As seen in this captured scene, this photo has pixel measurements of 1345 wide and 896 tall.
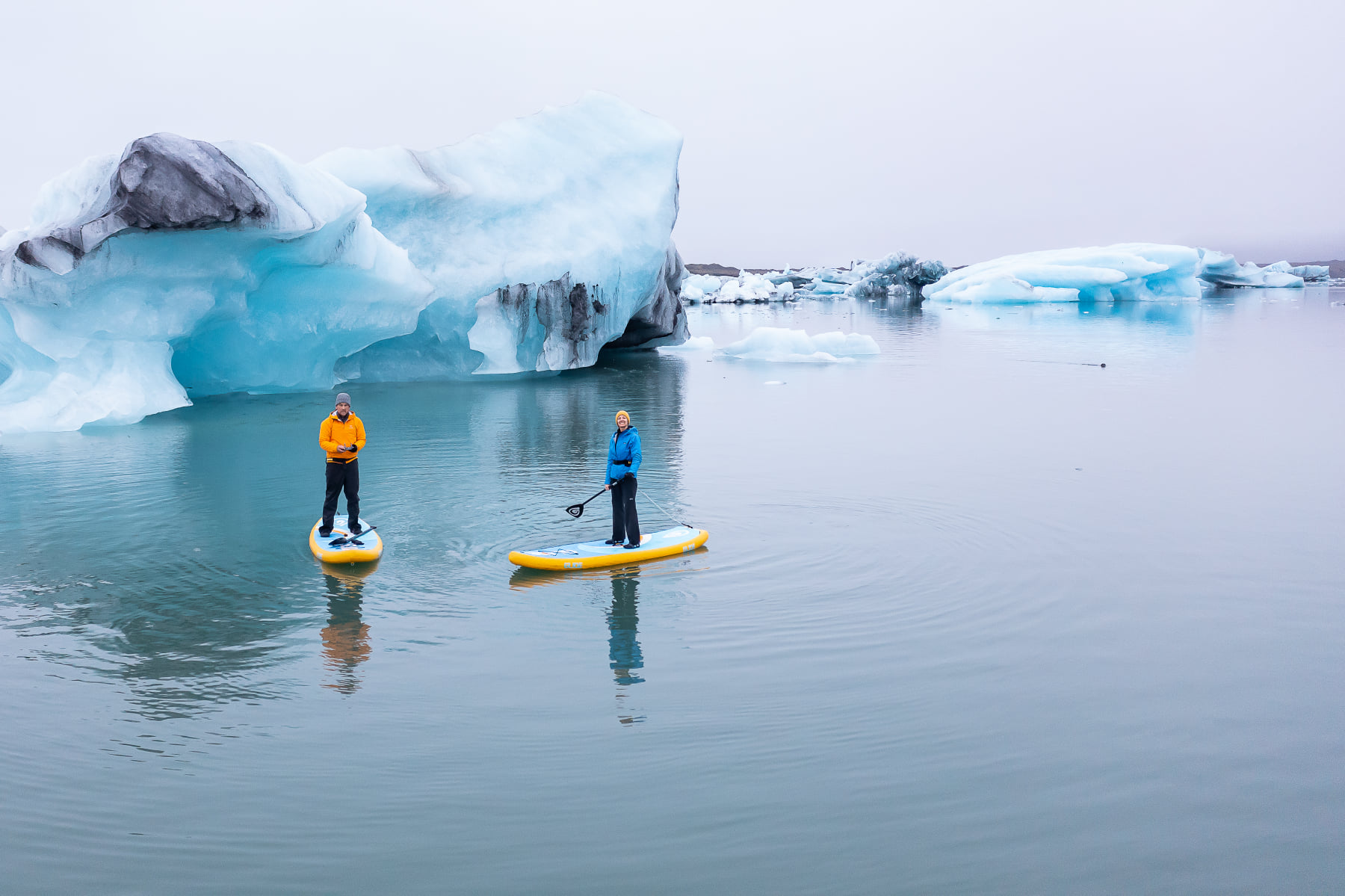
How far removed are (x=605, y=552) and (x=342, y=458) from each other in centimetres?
285

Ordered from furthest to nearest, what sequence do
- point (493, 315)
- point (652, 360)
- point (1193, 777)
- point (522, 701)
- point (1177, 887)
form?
point (652, 360) < point (493, 315) < point (522, 701) < point (1193, 777) < point (1177, 887)

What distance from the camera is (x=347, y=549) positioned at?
9.79 m

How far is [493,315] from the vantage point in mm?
25875

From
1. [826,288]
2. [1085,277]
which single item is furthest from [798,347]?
[826,288]

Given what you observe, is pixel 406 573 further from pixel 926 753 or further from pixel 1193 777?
pixel 1193 777

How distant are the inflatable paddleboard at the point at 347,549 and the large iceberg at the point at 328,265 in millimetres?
8978

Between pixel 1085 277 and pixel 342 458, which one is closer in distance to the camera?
pixel 342 458

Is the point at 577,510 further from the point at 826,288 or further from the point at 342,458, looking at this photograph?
the point at 826,288

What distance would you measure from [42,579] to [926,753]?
815cm

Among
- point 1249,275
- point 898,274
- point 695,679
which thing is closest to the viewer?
point 695,679

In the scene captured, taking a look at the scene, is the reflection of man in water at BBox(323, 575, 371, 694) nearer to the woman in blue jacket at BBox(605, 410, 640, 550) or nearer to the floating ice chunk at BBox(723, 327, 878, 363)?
the woman in blue jacket at BBox(605, 410, 640, 550)

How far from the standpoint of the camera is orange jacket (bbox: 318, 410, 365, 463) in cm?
1005

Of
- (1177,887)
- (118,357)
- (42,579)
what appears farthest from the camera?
(118,357)

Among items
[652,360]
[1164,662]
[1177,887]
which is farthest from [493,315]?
[1177,887]
